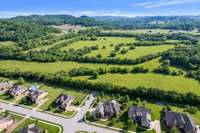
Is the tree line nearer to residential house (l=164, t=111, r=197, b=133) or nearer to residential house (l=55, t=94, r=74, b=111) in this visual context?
residential house (l=164, t=111, r=197, b=133)

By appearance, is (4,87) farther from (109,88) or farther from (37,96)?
(109,88)

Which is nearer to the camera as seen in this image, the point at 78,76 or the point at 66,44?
the point at 78,76

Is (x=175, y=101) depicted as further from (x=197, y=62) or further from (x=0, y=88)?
(x=0, y=88)

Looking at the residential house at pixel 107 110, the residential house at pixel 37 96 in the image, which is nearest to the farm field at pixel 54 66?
the residential house at pixel 37 96

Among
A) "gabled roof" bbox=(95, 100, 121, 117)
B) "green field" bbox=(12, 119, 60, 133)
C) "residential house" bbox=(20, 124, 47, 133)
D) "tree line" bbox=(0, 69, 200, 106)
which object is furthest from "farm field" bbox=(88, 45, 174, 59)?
"residential house" bbox=(20, 124, 47, 133)

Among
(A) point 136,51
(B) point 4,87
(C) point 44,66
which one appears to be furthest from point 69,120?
(A) point 136,51

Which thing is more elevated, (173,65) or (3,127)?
(173,65)

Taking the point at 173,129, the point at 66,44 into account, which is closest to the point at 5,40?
the point at 66,44
